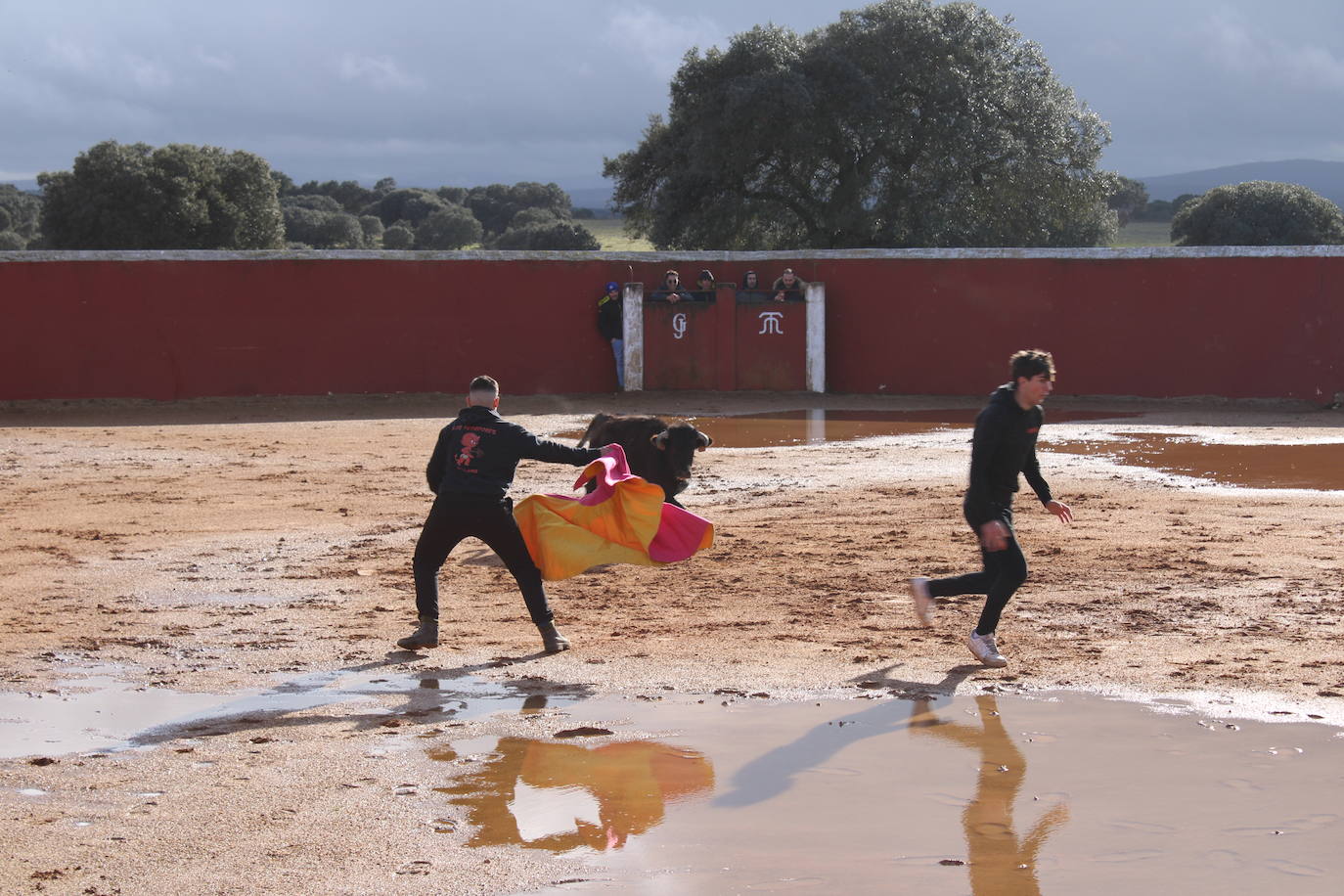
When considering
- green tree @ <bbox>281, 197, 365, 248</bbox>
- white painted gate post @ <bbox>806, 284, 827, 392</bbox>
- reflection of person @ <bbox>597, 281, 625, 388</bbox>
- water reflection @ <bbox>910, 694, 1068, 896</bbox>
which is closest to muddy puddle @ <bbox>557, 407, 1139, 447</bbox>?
white painted gate post @ <bbox>806, 284, 827, 392</bbox>

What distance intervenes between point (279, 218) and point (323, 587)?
3904 cm

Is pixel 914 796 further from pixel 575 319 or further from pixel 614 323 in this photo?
pixel 575 319

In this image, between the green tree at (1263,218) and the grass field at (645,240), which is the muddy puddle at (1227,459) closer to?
the green tree at (1263,218)

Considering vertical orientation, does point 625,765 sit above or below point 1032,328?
below

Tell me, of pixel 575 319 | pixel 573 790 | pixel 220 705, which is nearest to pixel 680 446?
pixel 220 705

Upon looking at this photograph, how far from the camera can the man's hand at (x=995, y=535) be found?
6.76 metres

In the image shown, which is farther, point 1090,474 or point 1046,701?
point 1090,474


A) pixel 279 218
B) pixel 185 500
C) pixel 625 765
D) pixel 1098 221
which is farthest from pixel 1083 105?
pixel 625 765

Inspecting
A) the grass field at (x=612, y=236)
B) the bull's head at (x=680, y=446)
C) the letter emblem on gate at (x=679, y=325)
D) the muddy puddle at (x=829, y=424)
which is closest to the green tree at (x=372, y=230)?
the grass field at (x=612, y=236)

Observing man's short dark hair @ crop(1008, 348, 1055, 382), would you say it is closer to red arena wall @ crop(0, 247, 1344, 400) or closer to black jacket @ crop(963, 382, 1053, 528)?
black jacket @ crop(963, 382, 1053, 528)

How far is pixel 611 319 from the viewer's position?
21.2 m

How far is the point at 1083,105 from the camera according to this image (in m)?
35.5

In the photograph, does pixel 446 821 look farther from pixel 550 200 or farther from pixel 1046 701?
pixel 550 200

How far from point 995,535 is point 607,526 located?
2.31 meters
